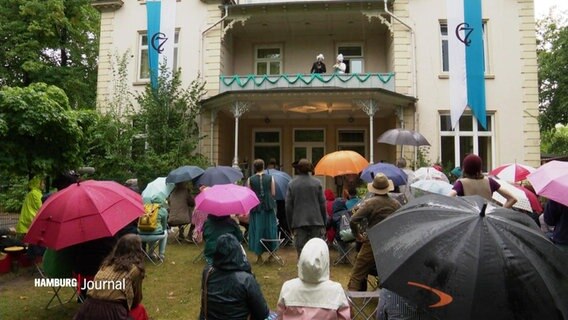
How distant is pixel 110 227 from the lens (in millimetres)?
3730

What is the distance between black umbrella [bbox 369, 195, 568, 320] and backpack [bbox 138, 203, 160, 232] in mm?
5212

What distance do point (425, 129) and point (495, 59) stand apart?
3587mm

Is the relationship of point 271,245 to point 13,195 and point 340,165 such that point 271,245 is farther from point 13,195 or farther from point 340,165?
point 13,195

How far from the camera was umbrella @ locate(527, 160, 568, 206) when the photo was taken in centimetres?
374

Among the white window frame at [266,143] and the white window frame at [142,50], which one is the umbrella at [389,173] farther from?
the white window frame at [142,50]

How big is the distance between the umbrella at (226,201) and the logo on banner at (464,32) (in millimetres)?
10975

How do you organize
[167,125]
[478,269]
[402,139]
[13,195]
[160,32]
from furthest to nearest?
[160,32], [13,195], [167,125], [402,139], [478,269]

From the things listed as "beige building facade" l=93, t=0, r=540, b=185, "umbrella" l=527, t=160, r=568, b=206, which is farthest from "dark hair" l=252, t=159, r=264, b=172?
"beige building facade" l=93, t=0, r=540, b=185

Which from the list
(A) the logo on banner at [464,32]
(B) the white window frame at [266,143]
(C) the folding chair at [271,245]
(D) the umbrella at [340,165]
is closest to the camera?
(C) the folding chair at [271,245]

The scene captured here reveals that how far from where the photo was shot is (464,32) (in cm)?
1358

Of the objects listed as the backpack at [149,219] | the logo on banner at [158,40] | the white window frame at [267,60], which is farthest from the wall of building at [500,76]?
the backpack at [149,219]

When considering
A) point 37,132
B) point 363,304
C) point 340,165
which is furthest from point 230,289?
point 340,165

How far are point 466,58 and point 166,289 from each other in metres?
12.4

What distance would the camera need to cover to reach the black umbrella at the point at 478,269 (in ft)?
6.37
